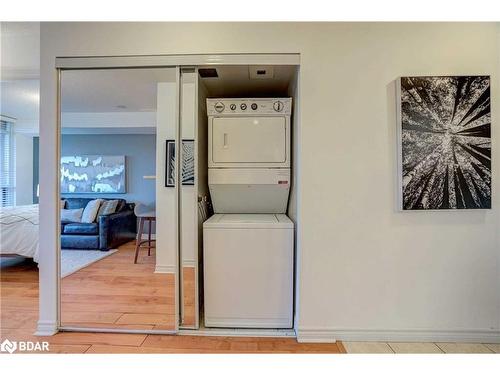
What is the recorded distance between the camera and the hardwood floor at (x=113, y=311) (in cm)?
169

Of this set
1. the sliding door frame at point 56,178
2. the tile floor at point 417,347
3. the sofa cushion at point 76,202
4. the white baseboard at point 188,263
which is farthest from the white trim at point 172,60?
the tile floor at point 417,347

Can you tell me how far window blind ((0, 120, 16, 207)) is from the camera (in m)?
4.78

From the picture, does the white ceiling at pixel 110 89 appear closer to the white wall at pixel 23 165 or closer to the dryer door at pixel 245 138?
the dryer door at pixel 245 138

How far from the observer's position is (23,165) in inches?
189

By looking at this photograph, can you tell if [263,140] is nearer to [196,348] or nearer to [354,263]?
[354,263]

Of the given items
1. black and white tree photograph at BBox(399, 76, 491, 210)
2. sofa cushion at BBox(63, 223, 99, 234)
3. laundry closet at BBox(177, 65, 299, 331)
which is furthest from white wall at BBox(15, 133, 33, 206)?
black and white tree photograph at BBox(399, 76, 491, 210)

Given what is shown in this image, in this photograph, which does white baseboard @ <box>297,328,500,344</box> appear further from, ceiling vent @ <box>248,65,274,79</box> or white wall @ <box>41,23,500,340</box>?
ceiling vent @ <box>248,65,274,79</box>

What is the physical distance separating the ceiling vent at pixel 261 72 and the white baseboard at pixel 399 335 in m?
1.94

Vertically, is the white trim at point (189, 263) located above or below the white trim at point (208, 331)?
above

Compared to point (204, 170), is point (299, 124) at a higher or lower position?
higher

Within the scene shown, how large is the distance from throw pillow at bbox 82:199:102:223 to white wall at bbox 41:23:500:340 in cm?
223

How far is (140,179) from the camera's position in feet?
9.08
